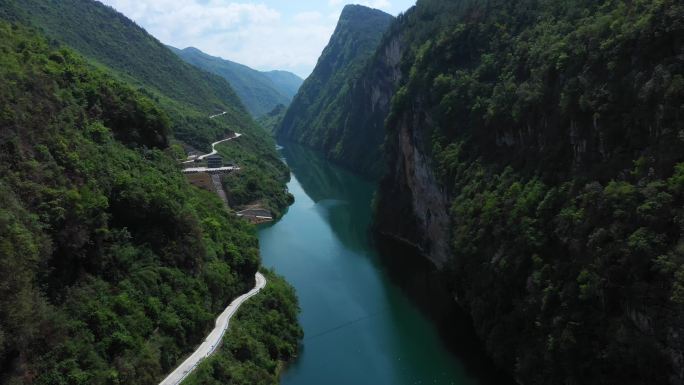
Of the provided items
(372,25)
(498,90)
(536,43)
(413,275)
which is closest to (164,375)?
(413,275)

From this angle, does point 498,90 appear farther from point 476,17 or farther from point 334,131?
point 334,131

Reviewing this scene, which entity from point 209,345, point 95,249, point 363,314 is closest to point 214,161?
point 363,314

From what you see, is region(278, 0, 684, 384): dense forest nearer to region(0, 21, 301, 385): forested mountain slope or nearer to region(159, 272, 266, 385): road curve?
region(0, 21, 301, 385): forested mountain slope

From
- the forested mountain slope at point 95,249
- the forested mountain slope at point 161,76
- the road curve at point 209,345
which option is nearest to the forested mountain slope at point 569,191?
the forested mountain slope at point 95,249

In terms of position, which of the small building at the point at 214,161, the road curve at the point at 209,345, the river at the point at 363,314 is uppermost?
the small building at the point at 214,161

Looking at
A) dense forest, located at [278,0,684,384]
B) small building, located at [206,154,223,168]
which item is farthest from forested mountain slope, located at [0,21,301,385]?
small building, located at [206,154,223,168]

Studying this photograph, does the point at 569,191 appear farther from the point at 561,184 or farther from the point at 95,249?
the point at 95,249

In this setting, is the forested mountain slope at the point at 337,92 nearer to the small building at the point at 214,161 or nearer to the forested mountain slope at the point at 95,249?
the small building at the point at 214,161

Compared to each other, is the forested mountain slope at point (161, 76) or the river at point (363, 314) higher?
the forested mountain slope at point (161, 76)
